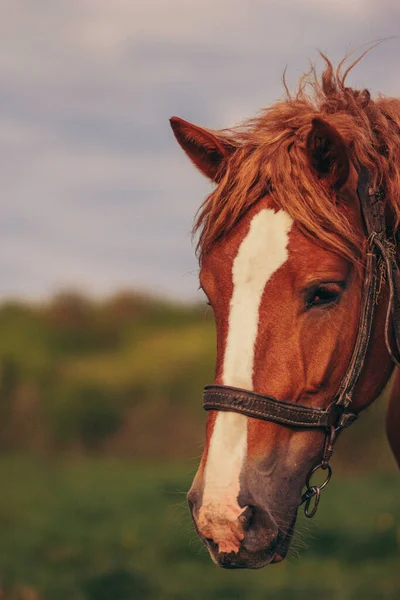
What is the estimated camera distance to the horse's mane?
348 centimetres

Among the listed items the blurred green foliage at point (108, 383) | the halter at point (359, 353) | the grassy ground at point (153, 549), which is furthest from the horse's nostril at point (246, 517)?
the blurred green foliage at point (108, 383)

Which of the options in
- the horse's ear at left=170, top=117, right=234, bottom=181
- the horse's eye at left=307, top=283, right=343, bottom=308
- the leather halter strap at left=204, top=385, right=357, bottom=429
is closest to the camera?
the leather halter strap at left=204, top=385, right=357, bottom=429

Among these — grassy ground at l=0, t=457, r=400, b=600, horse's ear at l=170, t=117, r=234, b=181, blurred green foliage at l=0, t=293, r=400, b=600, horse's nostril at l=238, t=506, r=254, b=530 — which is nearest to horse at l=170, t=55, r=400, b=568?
horse's nostril at l=238, t=506, r=254, b=530

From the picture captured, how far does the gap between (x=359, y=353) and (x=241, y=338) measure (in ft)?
1.83

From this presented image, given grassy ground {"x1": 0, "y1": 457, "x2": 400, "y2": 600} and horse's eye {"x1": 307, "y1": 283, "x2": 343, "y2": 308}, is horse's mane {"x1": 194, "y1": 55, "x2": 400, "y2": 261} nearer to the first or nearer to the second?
horse's eye {"x1": 307, "y1": 283, "x2": 343, "y2": 308}

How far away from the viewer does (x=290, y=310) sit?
3.34m

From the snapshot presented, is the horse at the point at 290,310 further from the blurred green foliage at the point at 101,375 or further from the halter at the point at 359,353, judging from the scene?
the blurred green foliage at the point at 101,375

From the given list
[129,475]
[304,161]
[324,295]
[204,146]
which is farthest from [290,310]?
[129,475]

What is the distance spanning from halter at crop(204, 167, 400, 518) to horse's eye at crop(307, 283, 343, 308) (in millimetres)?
169

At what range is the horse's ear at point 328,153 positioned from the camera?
3439 mm

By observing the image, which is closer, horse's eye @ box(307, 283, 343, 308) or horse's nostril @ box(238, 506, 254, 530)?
horse's nostril @ box(238, 506, 254, 530)

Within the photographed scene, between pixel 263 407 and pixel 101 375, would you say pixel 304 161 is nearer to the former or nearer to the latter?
pixel 263 407

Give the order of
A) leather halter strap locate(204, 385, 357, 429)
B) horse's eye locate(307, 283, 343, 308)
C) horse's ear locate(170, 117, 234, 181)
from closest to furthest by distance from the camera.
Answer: leather halter strap locate(204, 385, 357, 429) → horse's eye locate(307, 283, 343, 308) → horse's ear locate(170, 117, 234, 181)

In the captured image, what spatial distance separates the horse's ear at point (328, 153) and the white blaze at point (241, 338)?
290 millimetres
